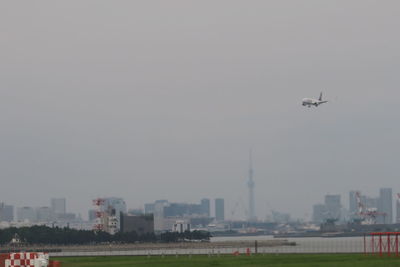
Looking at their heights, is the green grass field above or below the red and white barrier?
below

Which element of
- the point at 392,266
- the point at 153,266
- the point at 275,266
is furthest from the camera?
the point at 153,266

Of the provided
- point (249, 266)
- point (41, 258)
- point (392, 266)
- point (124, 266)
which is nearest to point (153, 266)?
point (124, 266)

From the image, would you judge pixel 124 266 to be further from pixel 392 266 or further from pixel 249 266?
pixel 392 266

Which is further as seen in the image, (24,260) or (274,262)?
Result: (274,262)

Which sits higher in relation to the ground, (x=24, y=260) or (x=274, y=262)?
(x=24, y=260)

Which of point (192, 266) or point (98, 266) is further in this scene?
point (98, 266)

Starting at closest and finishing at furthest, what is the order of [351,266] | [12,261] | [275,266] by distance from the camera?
1. [12,261]
2. [351,266]
3. [275,266]

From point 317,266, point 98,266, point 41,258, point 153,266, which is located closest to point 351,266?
point 317,266

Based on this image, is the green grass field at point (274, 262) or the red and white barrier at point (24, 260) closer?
the red and white barrier at point (24, 260)

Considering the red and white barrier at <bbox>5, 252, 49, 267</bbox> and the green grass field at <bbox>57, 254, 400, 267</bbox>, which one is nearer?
the red and white barrier at <bbox>5, 252, 49, 267</bbox>

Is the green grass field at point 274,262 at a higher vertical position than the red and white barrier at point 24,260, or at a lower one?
lower
